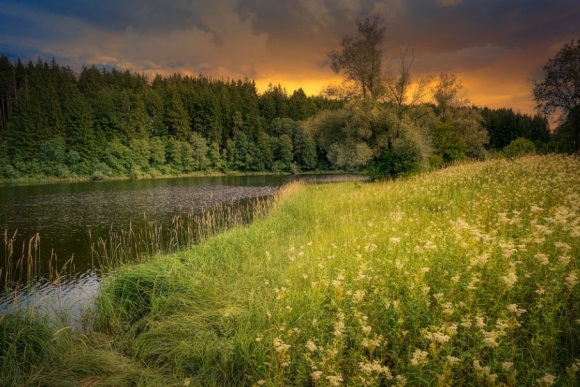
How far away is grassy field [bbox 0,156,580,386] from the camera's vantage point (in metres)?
3.42

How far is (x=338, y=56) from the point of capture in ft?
86.7

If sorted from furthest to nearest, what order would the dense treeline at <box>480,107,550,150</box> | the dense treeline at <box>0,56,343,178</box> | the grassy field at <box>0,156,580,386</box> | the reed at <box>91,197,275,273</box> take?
the dense treeline at <box>480,107,550,150</box> → the dense treeline at <box>0,56,343,178</box> → the reed at <box>91,197,275,273</box> → the grassy field at <box>0,156,580,386</box>

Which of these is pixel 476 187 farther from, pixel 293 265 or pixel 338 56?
pixel 338 56

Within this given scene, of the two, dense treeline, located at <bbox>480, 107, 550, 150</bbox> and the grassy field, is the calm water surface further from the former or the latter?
dense treeline, located at <bbox>480, 107, 550, 150</bbox>

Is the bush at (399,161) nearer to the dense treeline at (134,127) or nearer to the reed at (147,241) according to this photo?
the reed at (147,241)

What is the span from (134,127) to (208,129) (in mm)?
19055

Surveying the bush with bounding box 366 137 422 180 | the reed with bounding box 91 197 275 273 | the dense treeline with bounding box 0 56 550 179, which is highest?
the dense treeline with bounding box 0 56 550 179

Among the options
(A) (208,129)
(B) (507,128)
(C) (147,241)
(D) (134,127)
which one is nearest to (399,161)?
(C) (147,241)

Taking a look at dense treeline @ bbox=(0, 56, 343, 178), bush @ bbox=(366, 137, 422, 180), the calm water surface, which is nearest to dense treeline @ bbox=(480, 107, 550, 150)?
dense treeline @ bbox=(0, 56, 343, 178)

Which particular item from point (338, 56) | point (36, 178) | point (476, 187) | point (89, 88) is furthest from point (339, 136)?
point (89, 88)

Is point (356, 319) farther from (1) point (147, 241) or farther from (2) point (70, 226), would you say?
(2) point (70, 226)

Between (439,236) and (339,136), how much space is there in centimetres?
2395

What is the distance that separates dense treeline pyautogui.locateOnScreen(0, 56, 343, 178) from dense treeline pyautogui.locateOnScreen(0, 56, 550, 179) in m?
0.24

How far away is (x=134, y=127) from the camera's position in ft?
227
